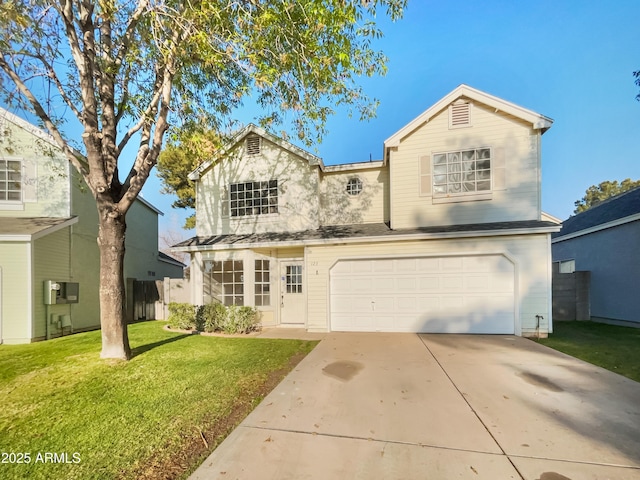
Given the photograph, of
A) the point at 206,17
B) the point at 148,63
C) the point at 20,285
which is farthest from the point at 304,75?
the point at 20,285

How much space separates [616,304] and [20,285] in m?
19.4

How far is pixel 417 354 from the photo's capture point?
20.3 ft

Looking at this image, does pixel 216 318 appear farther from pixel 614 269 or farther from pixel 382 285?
pixel 614 269

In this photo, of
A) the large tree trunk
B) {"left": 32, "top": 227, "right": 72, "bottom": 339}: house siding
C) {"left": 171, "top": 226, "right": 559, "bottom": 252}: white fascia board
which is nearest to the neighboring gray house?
{"left": 171, "top": 226, "right": 559, "bottom": 252}: white fascia board

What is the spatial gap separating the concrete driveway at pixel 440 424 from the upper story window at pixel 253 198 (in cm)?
627

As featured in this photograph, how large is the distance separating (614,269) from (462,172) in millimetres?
7102

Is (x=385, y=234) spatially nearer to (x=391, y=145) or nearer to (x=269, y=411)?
(x=391, y=145)

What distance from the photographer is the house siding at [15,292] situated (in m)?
7.96

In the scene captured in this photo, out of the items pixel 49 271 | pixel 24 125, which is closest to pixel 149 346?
pixel 49 271

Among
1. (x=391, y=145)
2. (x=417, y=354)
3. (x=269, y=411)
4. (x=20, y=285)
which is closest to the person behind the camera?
(x=269, y=411)

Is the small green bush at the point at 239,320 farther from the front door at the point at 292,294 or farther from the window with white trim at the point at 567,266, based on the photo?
the window with white trim at the point at 567,266

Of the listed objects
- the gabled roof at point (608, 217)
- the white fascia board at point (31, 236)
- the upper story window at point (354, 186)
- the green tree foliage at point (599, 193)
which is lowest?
the white fascia board at point (31, 236)

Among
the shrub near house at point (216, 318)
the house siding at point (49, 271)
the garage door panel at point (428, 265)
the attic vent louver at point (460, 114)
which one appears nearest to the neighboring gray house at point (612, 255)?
the attic vent louver at point (460, 114)

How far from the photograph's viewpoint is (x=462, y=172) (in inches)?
352
